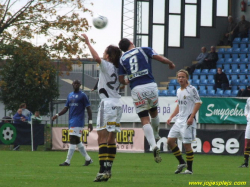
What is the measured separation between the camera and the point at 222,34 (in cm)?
3130

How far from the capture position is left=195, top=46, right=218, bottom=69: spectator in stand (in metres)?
28.0

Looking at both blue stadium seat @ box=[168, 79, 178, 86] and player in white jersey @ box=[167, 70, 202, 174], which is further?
blue stadium seat @ box=[168, 79, 178, 86]

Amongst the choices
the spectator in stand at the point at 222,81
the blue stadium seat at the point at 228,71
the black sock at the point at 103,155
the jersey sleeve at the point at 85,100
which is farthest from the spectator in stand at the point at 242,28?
the black sock at the point at 103,155

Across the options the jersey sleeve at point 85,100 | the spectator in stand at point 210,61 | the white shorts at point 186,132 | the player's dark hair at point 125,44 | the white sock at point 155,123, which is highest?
the spectator in stand at point 210,61

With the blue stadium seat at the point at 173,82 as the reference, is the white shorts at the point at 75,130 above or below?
below

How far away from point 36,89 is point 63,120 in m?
14.7

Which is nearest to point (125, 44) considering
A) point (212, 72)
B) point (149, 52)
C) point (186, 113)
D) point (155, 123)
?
point (149, 52)

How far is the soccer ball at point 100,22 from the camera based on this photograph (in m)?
12.6

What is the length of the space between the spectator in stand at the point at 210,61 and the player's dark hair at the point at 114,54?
743 inches

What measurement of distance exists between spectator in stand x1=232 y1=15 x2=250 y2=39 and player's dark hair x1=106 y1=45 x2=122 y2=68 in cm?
2043

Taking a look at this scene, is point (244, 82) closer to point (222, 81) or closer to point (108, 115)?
point (222, 81)

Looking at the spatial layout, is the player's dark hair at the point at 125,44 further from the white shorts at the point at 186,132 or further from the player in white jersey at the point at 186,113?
the white shorts at the point at 186,132

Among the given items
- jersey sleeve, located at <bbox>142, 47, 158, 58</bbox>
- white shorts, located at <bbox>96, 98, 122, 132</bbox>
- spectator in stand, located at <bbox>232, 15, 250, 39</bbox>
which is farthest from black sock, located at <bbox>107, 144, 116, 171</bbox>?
spectator in stand, located at <bbox>232, 15, 250, 39</bbox>

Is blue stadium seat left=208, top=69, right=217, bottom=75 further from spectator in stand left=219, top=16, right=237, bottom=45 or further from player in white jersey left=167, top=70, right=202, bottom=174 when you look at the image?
player in white jersey left=167, top=70, right=202, bottom=174
